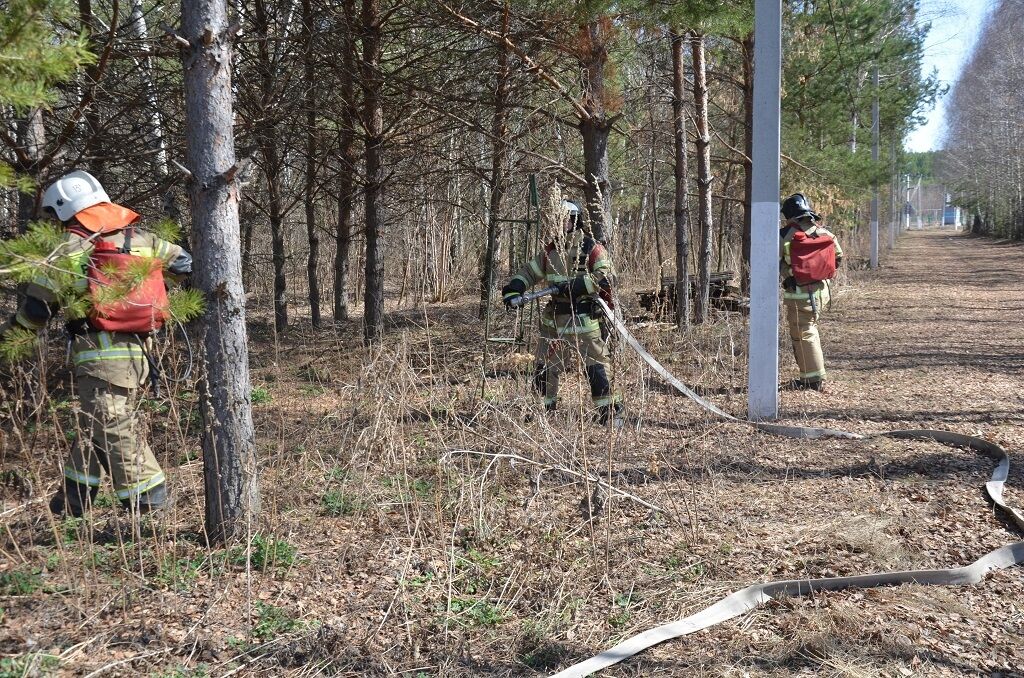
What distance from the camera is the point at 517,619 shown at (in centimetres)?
344

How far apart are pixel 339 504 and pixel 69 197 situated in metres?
2.08

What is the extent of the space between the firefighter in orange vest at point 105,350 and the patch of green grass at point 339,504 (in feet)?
2.77

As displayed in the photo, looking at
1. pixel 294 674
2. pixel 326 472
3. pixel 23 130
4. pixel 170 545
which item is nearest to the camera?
pixel 294 674

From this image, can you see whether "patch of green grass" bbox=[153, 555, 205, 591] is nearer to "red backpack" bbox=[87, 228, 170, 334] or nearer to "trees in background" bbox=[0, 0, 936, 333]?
"red backpack" bbox=[87, 228, 170, 334]

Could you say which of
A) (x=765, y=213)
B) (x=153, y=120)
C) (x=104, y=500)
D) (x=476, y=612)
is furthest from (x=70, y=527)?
(x=765, y=213)

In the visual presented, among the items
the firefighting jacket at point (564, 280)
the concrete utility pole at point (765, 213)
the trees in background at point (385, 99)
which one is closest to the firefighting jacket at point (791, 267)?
the concrete utility pole at point (765, 213)

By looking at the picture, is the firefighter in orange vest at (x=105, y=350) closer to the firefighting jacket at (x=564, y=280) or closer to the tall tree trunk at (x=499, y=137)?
the firefighting jacket at (x=564, y=280)

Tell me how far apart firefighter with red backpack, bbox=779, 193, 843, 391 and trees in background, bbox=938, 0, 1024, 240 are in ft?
78.5

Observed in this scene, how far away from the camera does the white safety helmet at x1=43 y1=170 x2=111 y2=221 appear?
4176 mm

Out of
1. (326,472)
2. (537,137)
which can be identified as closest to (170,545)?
(326,472)

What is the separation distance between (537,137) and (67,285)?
12.2m

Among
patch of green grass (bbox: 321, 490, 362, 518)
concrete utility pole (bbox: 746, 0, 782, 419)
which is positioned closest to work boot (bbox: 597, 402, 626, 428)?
concrete utility pole (bbox: 746, 0, 782, 419)

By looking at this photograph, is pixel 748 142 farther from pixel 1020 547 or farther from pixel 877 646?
pixel 877 646

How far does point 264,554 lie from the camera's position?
3713 millimetres
